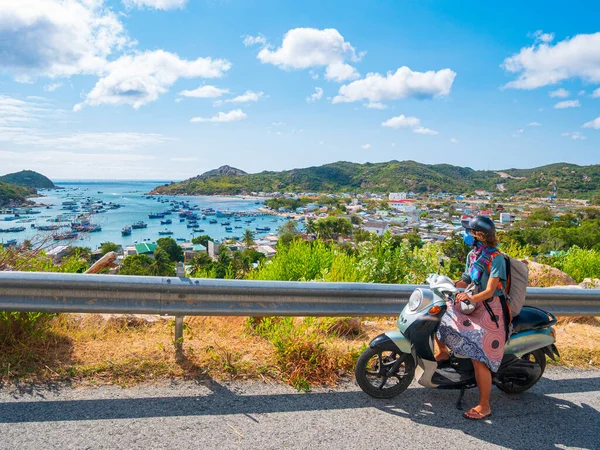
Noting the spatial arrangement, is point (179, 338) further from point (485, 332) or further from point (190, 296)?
point (485, 332)

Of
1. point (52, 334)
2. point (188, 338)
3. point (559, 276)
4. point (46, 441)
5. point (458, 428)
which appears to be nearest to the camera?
point (46, 441)

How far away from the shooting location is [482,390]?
319 centimetres

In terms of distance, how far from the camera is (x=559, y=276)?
6.84 m

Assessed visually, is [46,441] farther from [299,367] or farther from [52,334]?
[299,367]

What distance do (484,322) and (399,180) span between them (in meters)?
147

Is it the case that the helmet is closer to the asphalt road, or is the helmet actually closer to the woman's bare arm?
the woman's bare arm

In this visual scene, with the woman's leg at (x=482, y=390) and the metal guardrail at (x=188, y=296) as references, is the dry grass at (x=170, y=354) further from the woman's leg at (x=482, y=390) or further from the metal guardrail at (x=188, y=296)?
the woman's leg at (x=482, y=390)

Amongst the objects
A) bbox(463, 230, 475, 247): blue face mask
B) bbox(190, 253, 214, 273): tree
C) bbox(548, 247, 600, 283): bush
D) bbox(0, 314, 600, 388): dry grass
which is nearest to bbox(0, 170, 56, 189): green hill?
bbox(190, 253, 214, 273): tree

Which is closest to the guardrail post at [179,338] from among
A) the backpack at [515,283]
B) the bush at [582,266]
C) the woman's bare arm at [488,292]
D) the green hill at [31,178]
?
the woman's bare arm at [488,292]

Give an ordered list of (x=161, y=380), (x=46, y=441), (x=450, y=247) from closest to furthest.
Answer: (x=46, y=441) < (x=161, y=380) < (x=450, y=247)

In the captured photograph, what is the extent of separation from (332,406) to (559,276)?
5345 mm

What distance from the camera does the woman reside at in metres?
3.16

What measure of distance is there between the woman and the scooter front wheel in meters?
0.42

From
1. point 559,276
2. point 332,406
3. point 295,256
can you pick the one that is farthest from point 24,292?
point 559,276
